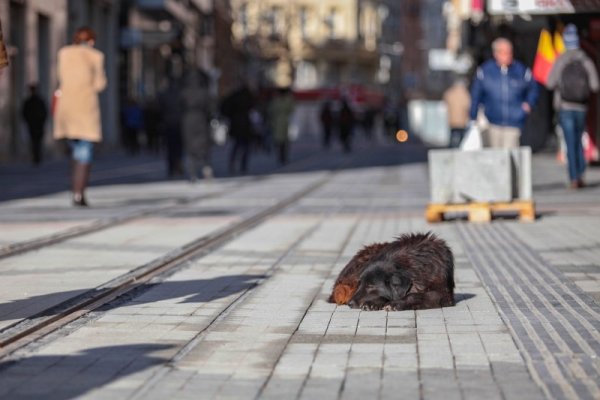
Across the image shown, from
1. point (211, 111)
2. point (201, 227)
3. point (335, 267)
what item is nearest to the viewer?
point (335, 267)

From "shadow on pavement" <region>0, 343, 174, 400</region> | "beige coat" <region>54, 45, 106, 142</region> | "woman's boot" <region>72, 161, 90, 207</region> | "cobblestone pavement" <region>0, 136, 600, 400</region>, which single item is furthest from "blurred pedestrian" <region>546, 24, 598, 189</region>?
"shadow on pavement" <region>0, 343, 174, 400</region>

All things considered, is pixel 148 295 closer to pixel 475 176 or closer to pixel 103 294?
pixel 103 294

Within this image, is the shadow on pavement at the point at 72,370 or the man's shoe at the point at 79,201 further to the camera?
the man's shoe at the point at 79,201

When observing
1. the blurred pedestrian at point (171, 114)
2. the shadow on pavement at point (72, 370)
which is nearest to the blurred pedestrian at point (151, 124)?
the blurred pedestrian at point (171, 114)

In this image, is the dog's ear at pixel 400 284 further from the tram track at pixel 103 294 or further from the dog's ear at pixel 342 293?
the tram track at pixel 103 294

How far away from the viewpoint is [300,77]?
5167 inches

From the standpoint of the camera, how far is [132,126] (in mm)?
46812

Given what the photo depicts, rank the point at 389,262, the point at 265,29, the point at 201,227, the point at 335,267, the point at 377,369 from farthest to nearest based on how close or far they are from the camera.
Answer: the point at 265,29
the point at 201,227
the point at 335,267
the point at 389,262
the point at 377,369

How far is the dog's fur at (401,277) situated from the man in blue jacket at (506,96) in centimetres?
858

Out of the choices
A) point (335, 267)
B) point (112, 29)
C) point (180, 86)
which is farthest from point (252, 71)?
point (335, 267)

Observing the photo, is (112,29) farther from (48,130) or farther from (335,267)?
(335,267)

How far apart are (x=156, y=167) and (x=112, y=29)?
18117 millimetres

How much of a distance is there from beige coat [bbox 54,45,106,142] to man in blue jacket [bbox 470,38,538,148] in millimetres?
4160

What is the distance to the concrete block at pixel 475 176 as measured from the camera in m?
15.9
